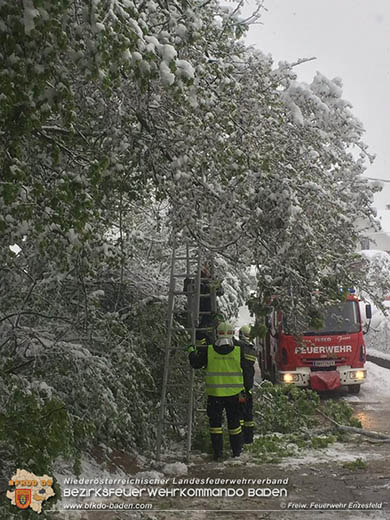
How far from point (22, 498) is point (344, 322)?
10813 mm

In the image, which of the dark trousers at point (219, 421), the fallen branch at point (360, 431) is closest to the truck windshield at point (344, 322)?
the fallen branch at point (360, 431)

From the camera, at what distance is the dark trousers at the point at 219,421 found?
809 cm

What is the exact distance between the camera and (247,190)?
5.30 m

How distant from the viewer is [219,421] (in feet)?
26.8

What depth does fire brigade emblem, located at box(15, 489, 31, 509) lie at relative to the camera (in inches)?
169

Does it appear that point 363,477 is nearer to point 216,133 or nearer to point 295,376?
point 216,133

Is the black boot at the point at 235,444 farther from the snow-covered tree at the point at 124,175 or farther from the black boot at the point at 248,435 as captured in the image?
the snow-covered tree at the point at 124,175

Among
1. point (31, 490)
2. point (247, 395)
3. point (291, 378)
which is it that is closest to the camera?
point (31, 490)

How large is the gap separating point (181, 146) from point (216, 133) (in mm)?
280

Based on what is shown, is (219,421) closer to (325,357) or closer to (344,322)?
(325,357)

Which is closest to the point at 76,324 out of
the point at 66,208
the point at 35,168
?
the point at 35,168

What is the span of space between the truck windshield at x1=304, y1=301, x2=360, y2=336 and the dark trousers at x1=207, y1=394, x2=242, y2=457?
6.05 m

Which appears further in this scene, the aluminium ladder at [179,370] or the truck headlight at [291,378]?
the truck headlight at [291,378]

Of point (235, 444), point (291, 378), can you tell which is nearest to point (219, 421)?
point (235, 444)
